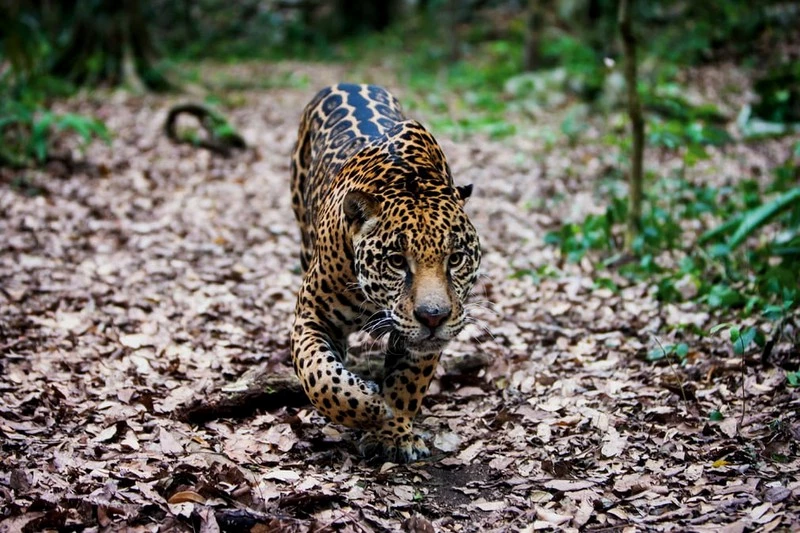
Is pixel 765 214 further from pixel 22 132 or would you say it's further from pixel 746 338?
pixel 22 132

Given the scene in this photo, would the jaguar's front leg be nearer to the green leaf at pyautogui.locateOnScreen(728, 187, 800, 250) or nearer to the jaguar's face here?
the jaguar's face

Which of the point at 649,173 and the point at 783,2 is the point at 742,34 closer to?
the point at 783,2

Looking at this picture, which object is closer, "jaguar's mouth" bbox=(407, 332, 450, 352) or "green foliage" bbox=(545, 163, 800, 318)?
"jaguar's mouth" bbox=(407, 332, 450, 352)

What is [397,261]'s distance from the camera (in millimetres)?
4836

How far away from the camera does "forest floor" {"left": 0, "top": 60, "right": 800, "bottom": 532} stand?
4609mm

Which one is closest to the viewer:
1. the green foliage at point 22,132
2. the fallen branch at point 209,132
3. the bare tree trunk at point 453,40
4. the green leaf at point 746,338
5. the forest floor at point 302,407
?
the forest floor at point 302,407

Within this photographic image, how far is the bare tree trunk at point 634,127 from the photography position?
859 cm

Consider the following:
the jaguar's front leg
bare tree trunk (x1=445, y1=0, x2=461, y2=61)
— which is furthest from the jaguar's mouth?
bare tree trunk (x1=445, y1=0, x2=461, y2=61)

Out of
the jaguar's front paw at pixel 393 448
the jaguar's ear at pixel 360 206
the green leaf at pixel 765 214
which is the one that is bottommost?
the jaguar's front paw at pixel 393 448

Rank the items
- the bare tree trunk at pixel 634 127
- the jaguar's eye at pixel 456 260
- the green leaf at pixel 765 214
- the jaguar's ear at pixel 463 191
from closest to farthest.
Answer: the jaguar's eye at pixel 456 260
the jaguar's ear at pixel 463 191
the green leaf at pixel 765 214
the bare tree trunk at pixel 634 127

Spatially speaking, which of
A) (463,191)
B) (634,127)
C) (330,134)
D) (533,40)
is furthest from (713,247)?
A: (533,40)

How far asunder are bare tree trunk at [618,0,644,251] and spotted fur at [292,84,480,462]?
11.3 ft

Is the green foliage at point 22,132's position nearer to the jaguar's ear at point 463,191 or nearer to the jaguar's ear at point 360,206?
the jaguar's ear at point 360,206

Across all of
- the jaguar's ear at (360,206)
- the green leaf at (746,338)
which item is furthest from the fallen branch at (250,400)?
the green leaf at (746,338)
